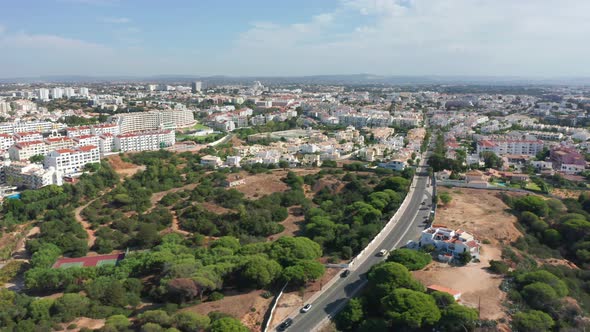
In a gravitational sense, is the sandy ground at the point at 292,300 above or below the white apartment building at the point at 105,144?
below

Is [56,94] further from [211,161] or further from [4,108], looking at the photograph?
[211,161]

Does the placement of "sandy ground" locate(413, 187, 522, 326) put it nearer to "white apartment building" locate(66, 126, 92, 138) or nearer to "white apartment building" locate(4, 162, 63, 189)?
"white apartment building" locate(4, 162, 63, 189)

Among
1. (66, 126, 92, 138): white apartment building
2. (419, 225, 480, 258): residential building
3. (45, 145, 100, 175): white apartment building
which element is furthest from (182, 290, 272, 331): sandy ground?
(66, 126, 92, 138): white apartment building

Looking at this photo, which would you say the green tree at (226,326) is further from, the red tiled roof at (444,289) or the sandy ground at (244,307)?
the red tiled roof at (444,289)

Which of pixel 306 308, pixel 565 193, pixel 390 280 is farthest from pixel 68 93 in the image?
pixel 390 280

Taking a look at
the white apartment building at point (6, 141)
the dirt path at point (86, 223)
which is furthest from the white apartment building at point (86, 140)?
the dirt path at point (86, 223)

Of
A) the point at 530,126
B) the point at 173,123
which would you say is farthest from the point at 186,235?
the point at 530,126

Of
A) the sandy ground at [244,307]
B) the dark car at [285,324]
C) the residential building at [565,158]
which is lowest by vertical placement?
the sandy ground at [244,307]
